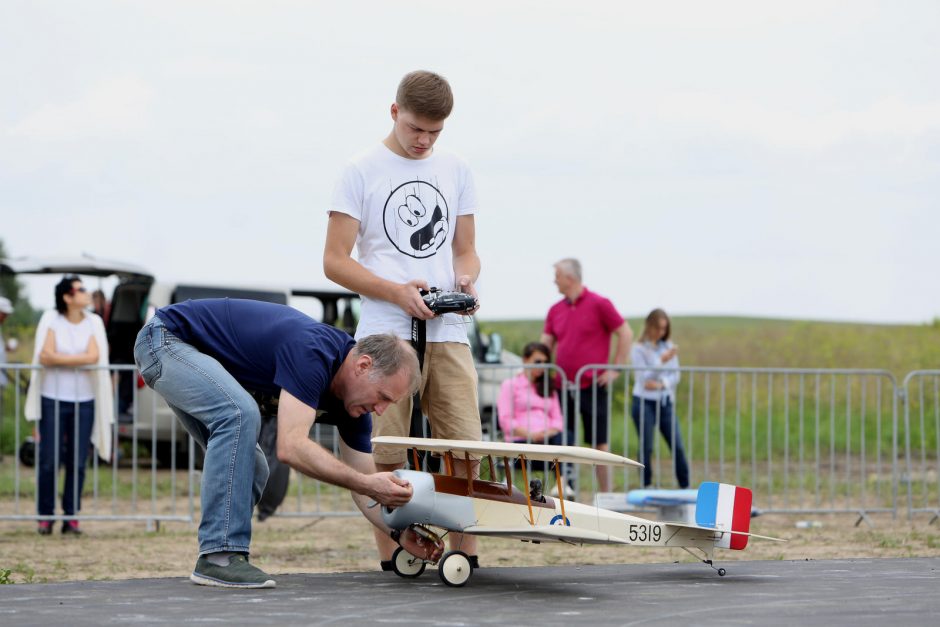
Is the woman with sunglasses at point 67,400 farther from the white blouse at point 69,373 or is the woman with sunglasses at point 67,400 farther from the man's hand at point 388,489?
the man's hand at point 388,489

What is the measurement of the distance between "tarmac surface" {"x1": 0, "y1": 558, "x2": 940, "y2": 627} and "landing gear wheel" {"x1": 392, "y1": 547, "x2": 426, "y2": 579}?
0.05 metres

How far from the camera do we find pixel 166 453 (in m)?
14.2

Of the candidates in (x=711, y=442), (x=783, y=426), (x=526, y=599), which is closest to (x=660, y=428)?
(x=783, y=426)

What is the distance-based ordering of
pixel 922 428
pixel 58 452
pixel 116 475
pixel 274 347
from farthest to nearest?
pixel 922 428 → pixel 116 475 → pixel 58 452 → pixel 274 347

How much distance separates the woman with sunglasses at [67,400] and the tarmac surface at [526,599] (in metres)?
3.65

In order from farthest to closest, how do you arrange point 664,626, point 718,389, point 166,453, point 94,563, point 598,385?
point 166,453, point 718,389, point 598,385, point 94,563, point 664,626

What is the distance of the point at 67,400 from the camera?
868cm

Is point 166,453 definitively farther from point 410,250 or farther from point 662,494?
point 410,250

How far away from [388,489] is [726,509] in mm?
1584

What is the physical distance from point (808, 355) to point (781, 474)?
11.5 m

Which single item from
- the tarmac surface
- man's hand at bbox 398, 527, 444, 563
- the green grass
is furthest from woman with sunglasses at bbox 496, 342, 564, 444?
man's hand at bbox 398, 527, 444, 563

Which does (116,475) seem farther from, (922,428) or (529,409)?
(922,428)

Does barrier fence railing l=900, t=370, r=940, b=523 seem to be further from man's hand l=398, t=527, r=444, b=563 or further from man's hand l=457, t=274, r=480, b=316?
man's hand l=398, t=527, r=444, b=563

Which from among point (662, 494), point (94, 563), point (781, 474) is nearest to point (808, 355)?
point (781, 474)
